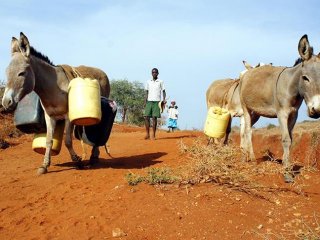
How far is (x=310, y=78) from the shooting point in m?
6.43

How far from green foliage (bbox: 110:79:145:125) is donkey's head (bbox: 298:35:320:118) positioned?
26789 millimetres

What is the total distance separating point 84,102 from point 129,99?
91.3 ft

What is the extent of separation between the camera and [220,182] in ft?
Answer: 18.9

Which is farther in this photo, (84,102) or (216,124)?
(216,124)

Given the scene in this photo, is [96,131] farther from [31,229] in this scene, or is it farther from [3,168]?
[31,229]

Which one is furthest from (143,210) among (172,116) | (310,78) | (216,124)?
(172,116)

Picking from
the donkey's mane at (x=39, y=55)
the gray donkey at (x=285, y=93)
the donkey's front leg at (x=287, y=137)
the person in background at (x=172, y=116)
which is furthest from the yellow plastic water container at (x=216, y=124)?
the person in background at (x=172, y=116)

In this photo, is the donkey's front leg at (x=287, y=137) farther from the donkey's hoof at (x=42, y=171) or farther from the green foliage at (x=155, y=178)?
the donkey's hoof at (x=42, y=171)

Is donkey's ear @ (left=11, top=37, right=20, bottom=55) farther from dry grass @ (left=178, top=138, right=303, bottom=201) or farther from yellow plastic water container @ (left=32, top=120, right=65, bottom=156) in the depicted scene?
dry grass @ (left=178, top=138, right=303, bottom=201)

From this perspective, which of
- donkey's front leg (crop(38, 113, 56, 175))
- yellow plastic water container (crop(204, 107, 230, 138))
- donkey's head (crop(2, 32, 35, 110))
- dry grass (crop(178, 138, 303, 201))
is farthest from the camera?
yellow plastic water container (crop(204, 107, 230, 138))

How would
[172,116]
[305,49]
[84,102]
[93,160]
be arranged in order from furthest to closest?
[172,116] → [93,160] → [84,102] → [305,49]

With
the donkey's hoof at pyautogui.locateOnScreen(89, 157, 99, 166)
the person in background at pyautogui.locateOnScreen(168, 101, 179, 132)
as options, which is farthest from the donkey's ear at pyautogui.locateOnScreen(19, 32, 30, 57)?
the person in background at pyautogui.locateOnScreen(168, 101, 179, 132)

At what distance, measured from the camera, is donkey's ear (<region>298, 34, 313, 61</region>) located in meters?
6.57

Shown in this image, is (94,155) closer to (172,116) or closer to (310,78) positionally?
(310,78)
